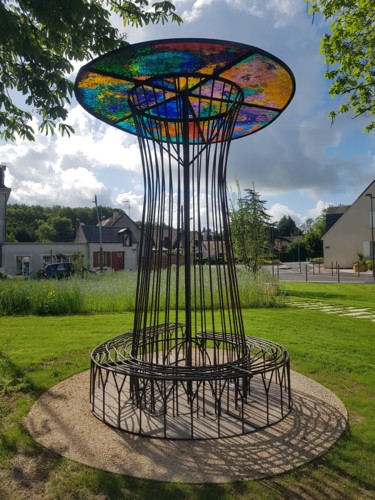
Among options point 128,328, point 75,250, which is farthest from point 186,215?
point 75,250

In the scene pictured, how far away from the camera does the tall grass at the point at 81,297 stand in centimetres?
1002

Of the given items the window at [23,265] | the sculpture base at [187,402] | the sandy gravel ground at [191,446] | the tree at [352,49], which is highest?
the tree at [352,49]

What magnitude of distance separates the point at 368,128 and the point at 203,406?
8175 mm

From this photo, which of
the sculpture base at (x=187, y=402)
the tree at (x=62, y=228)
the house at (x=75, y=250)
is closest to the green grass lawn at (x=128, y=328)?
the sculpture base at (x=187, y=402)

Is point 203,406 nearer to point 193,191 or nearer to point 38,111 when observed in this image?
point 193,191

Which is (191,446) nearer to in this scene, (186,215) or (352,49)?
(186,215)

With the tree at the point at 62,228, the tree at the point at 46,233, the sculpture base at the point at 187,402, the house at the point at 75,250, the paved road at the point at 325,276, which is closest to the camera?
the sculpture base at the point at 187,402

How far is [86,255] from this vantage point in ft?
99.7

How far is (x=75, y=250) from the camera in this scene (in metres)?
29.7

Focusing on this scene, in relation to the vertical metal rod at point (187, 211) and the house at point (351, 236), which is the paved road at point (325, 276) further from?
the vertical metal rod at point (187, 211)

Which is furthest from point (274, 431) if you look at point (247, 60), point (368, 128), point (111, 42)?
point (368, 128)

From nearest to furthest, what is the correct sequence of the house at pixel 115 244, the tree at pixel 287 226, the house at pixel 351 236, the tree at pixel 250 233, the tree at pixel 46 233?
the tree at pixel 250 233 < the house at pixel 351 236 < the house at pixel 115 244 < the tree at pixel 46 233 < the tree at pixel 287 226

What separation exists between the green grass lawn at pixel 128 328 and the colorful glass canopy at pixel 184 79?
2.87 meters

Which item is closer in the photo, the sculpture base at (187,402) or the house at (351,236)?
the sculpture base at (187,402)
